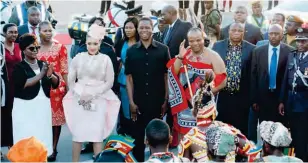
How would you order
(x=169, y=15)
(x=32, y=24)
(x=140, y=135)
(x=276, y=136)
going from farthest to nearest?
(x=32, y=24)
(x=169, y=15)
(x=140, y=135)
(x=276, y=136)

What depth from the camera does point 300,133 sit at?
7301mm

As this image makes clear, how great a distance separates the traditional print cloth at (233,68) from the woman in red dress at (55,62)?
186cm

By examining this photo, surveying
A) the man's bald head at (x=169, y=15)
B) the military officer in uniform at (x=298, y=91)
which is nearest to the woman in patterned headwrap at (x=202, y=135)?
the military officer in uniform at (x=298, y=91)

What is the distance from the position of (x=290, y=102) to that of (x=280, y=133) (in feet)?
7.49

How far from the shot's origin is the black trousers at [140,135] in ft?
25.2

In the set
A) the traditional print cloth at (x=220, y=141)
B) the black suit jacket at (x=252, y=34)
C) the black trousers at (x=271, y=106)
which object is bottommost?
the black trousers at (x=271, y=106)

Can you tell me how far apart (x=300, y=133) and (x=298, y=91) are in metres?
0.43

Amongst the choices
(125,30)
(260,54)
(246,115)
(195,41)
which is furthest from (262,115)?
(125,30)

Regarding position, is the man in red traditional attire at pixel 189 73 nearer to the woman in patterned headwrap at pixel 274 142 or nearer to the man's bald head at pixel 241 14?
the woman in patterned headwrap at pixel 274 142

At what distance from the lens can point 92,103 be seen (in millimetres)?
7566

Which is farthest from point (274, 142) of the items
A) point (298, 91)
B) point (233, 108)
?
point (233, 108)

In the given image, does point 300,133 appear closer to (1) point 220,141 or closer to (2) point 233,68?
(2) point 233,68

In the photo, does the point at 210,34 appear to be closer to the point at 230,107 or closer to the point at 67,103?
the point at 230,107

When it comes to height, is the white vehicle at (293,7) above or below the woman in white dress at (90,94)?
above
